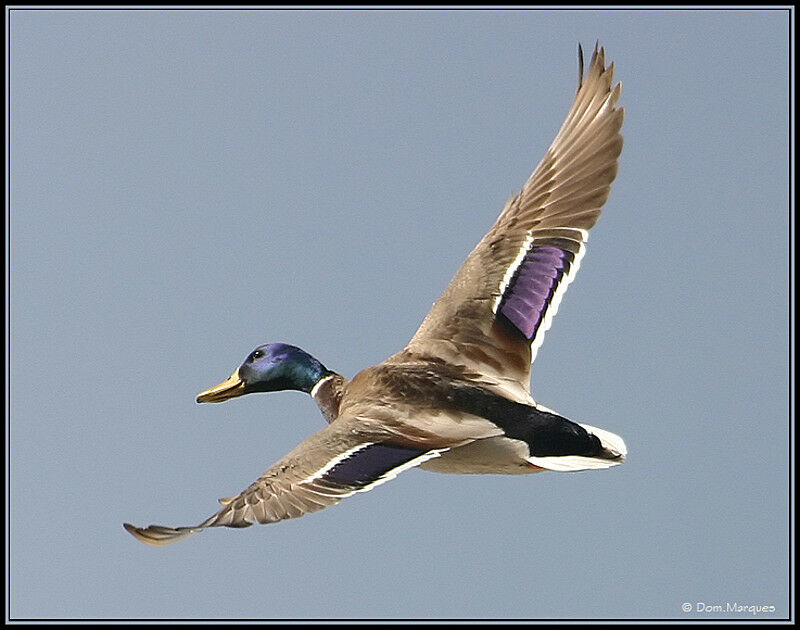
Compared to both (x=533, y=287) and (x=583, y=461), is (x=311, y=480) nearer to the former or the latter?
(x=583, y=461)

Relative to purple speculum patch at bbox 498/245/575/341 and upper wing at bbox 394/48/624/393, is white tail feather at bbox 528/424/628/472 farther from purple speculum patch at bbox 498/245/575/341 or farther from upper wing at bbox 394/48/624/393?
purple speculum patch at bbox 498/245/575/341

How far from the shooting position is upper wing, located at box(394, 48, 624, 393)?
9391 mm

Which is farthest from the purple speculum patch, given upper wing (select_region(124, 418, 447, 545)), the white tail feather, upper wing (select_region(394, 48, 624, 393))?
upper wing (select_region(124, 418, 447, 545))

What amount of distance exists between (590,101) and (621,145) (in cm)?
55

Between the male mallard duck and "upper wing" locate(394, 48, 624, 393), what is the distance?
0.4 inches

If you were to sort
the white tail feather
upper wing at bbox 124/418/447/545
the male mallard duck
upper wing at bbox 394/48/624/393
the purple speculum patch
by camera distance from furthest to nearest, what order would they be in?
the purple speculum patch → upper wing at bbox 394/48/624/393 → the white tail feather → the male mallard duck → upper wing at bbox 124/418/447/545

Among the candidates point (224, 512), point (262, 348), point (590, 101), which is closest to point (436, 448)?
Answer: point (224, 512)

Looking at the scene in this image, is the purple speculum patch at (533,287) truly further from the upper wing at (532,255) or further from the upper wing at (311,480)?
the upper wing at (311,480)

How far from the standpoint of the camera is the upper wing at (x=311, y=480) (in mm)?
7410

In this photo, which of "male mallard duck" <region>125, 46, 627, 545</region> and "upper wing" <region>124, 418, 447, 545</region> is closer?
"upper wing" <region>124, 418, 447, 545</region>

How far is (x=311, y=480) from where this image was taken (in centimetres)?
761

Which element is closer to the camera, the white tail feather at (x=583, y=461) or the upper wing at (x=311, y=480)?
the upper wing at (x=311, y=480)

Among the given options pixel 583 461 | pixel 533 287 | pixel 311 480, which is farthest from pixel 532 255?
pixel 311 480

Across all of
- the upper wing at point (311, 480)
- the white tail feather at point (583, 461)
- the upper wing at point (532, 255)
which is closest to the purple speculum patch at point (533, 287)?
the upper wing at point (532, 255)
